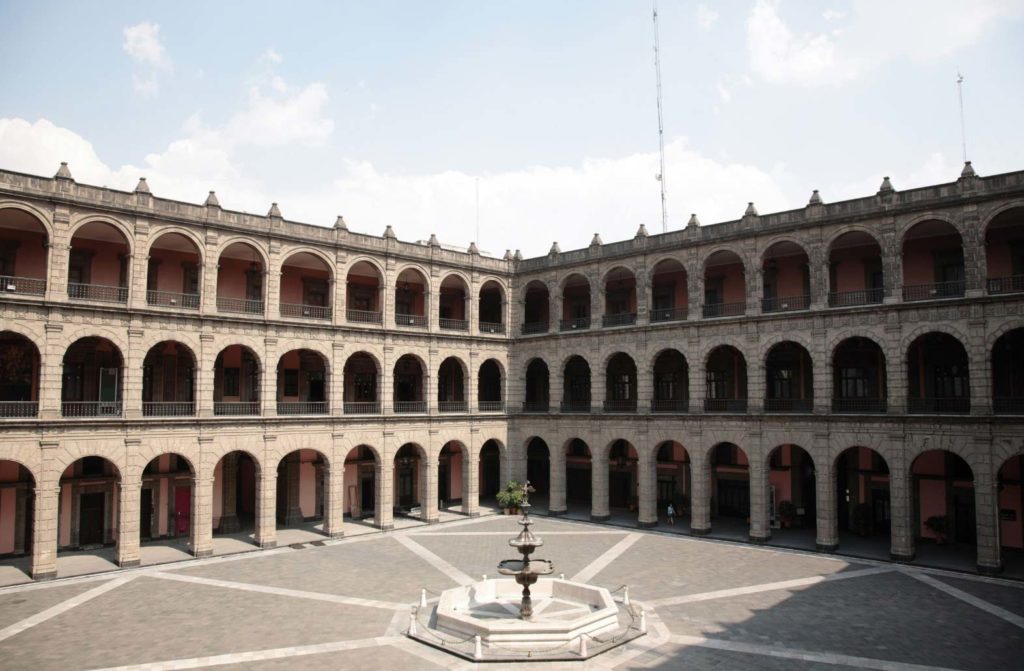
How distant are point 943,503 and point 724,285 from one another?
15.4 m

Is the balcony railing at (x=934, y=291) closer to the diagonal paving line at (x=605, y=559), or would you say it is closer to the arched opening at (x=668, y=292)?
the arched opening at (x=668, y=292)

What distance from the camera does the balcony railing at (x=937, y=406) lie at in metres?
31.5

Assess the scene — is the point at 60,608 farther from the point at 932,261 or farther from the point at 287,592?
the point at 932,261

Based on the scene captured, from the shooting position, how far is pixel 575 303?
46.3 metres

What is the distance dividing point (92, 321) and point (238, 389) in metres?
9.23

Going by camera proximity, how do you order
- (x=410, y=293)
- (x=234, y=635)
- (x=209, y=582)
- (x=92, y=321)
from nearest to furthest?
(x=234, y=635)
(x=209, y=582)
(x=92, y=321)
(x=410, y=293)

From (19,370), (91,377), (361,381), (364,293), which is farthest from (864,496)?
(19,370)

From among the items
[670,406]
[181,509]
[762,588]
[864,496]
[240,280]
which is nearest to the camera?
[762,588]

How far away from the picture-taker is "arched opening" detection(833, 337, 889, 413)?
114 ft

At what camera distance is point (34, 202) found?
2861 cm

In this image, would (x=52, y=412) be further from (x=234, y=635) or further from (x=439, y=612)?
(x=439, y=612)

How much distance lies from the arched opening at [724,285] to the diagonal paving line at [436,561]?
1907cm

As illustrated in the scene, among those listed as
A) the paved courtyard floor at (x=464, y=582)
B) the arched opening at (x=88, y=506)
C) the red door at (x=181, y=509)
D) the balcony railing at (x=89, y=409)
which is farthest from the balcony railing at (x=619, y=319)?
the arched opening at (x=88, y=506)

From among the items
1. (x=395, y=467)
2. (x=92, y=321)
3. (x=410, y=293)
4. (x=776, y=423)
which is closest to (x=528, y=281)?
(x=410, y=293)
